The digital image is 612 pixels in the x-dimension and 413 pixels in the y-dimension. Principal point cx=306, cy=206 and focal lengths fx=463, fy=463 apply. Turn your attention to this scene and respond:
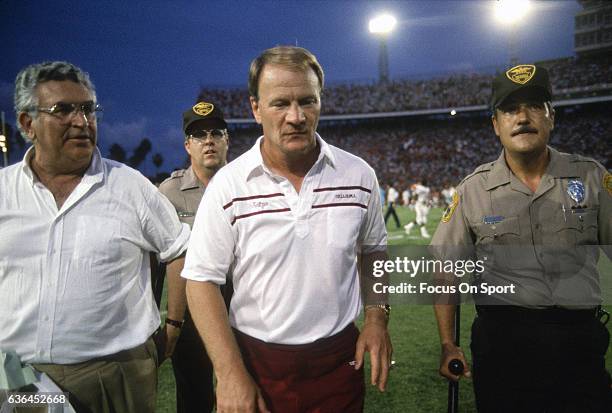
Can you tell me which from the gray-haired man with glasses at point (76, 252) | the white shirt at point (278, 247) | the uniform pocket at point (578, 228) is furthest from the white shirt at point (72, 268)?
the uniform pocket at point (578, 228)

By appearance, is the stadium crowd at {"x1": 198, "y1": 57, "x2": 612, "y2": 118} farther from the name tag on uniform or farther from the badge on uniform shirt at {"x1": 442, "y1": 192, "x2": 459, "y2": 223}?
the name tag on uniform

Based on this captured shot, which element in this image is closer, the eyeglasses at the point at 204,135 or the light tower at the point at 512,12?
the eyeglasses at the point at 204,135

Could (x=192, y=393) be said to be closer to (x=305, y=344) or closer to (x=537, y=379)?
(x=305, y=344)

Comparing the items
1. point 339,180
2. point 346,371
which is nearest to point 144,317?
point 346,371

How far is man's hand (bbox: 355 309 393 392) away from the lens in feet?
5.51

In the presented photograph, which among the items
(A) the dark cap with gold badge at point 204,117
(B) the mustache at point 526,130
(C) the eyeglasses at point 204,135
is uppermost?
(A) the dark cap with gold badge at point 204,117

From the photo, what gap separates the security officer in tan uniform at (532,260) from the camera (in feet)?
6.41

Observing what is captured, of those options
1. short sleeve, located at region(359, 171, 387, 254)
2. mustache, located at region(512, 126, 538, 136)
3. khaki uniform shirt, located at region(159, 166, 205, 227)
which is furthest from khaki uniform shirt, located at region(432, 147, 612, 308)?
khaki uniform shirt, located at region(159, 166, 205, 227)

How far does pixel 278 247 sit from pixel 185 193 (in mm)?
1839

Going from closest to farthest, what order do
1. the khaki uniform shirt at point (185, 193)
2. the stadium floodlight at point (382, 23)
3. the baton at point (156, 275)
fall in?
the baton at point (156, 275), the khaki uniform shirt at point (185, 193), the stadium floodlight at point (382, 23)

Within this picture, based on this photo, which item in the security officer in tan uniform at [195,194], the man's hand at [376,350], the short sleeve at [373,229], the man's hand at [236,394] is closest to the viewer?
the man's hand at [236,394]

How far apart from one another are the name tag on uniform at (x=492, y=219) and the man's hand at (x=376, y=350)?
2.49ft

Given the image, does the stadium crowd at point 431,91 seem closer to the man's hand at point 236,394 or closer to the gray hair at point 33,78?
the gray hair at point 33,78

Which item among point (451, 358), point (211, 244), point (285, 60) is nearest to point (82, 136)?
point (211, 244)
